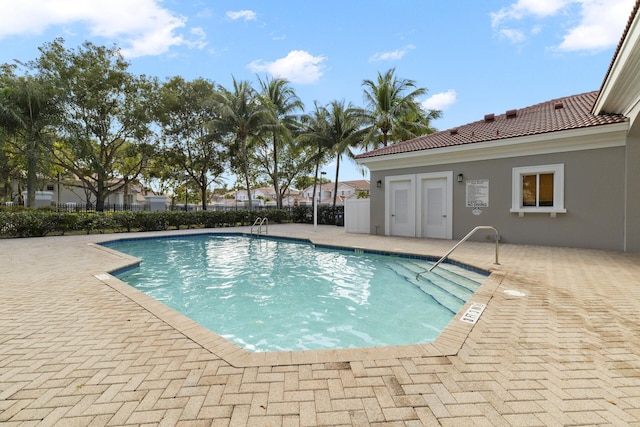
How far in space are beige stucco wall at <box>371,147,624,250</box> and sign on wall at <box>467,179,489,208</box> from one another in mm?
132

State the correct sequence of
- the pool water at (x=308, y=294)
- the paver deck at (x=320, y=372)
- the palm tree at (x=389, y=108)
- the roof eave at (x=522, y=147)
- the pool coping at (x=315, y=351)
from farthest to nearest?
the palm tree at (x=389, y=108) → the roof eave at (x=522, y=147) → the pool water at (x=308, y=294) → the pool coping at (x=315, y=351) → the paver deck at (x=320, y=372)

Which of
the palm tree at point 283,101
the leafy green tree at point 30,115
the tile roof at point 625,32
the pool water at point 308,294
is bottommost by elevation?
the pool water at point 308,294

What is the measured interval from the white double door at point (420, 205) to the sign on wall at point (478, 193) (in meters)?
0.69

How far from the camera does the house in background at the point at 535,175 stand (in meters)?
8.55

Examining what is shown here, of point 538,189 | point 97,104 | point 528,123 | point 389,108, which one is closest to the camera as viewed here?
point 538,189

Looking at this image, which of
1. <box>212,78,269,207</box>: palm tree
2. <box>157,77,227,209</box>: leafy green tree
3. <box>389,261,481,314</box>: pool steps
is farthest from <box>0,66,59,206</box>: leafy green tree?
<box>389,261,481,314</box>: pool steps

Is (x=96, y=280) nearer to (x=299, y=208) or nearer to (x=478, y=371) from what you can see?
(x=478, y=371)

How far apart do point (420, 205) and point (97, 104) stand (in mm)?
20705

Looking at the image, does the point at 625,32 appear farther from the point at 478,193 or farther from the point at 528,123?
the point at 528,123

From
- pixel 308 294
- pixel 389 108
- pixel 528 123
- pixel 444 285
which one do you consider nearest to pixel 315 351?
pixel 308 294

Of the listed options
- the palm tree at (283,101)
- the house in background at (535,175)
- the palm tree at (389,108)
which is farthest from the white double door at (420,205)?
the palm tree at (283,101)

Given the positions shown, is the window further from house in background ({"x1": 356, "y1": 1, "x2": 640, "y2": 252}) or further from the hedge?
the hedge

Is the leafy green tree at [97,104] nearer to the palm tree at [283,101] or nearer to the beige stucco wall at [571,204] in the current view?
the palm tree at [283,101]

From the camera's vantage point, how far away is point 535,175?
10148mm
